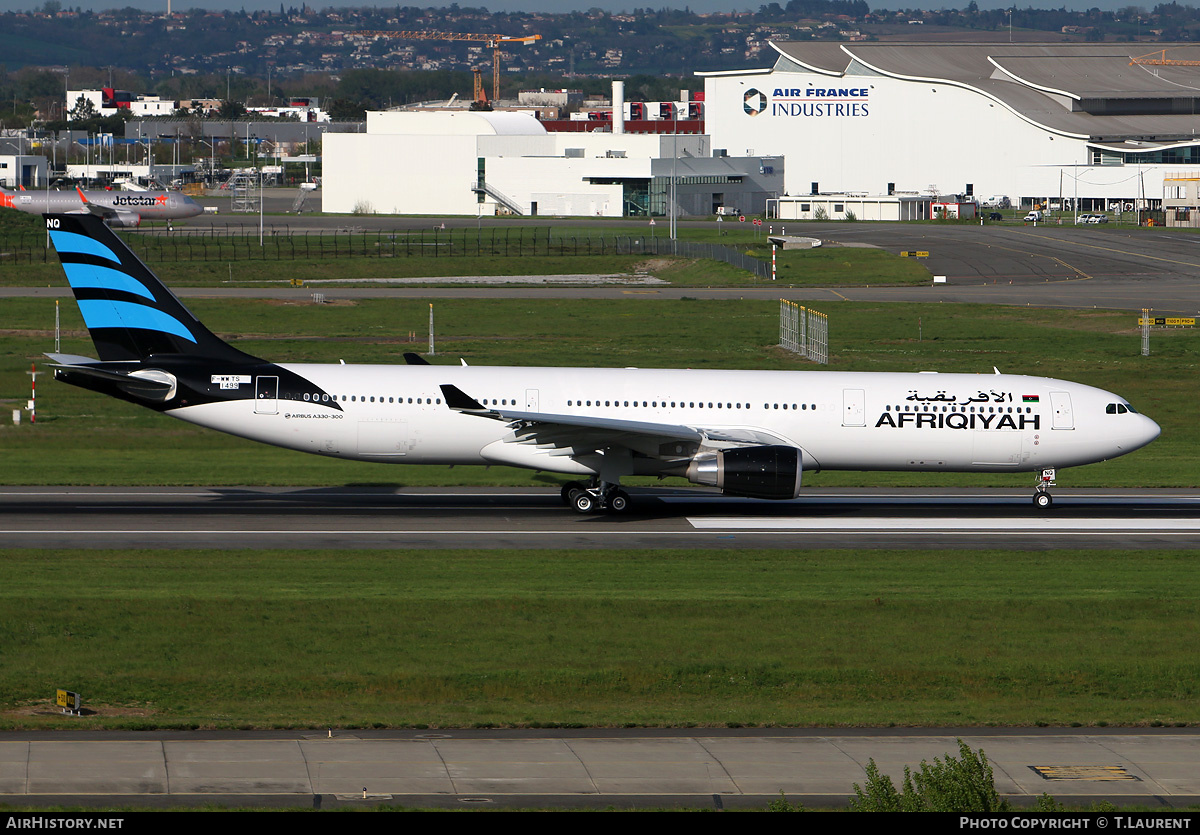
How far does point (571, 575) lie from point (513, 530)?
5472mm

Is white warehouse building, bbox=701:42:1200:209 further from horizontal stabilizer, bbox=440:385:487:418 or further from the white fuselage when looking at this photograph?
horizontal stabilizer, bbox=440:385:487:418

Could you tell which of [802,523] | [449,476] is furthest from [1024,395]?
[449,476]

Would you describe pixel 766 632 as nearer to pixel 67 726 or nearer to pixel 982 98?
pixel 67 726

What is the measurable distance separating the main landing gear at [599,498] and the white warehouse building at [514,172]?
125m

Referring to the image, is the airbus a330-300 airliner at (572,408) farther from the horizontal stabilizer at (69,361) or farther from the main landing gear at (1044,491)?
the main landing gear at (1044,491)

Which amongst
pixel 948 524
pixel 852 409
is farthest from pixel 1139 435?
pixel 852 409

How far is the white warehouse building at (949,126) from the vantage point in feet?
560

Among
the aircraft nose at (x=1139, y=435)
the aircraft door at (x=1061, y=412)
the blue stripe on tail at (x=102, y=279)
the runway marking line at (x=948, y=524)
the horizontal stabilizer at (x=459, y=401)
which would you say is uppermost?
the blue stripe on tail at (x=102, y=279)

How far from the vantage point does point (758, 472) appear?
3462cm

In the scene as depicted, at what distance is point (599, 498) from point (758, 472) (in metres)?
4.82

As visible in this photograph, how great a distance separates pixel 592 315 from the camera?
79.5 meters

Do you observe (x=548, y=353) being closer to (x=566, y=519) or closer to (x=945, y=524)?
(x=566, y=519)

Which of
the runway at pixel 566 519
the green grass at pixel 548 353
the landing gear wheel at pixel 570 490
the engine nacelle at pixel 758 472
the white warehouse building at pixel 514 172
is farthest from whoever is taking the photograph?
the white warehouse building at pixel 514 172

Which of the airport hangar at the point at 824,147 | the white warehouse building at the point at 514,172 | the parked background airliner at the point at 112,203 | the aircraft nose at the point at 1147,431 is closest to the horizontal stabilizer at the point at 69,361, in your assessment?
the aircraft nose at the point at 1147,431
